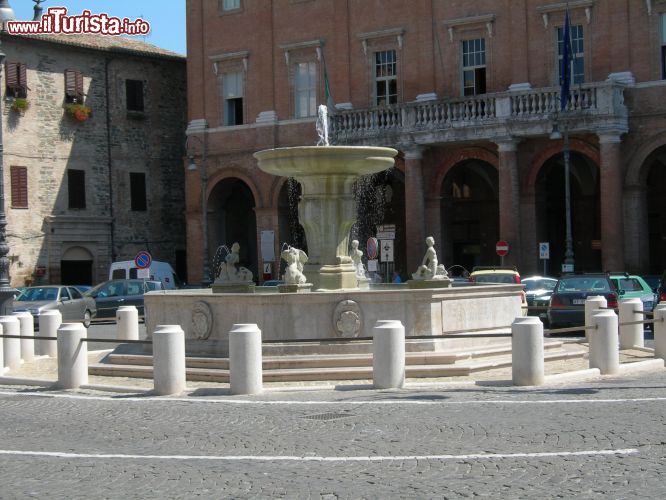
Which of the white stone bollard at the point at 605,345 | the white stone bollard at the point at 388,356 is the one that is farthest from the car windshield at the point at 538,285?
the white stone bollard at the point at 388,356

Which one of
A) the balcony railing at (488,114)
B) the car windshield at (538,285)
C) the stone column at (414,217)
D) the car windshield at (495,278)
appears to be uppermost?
the balcony railing at (488,114)

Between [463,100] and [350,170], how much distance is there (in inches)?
814

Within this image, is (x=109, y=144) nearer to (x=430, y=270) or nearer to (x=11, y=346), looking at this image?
(x=11, y=346)

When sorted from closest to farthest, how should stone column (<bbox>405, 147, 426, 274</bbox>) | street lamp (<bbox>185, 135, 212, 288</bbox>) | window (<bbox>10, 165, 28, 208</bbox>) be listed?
stone column (<bbox>405, 147, 426, 274</bbox>) < window (<bbox>10, 165, 28, 208</bbox>) < street lamp (<bbox>185, 135, 212, 288</bbox>)

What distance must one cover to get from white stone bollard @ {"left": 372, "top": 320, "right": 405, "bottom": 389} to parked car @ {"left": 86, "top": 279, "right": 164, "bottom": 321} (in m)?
22.9

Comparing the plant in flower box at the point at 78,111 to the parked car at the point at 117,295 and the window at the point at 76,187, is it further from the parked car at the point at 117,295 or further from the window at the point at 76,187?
the parked car at the point at 117,295

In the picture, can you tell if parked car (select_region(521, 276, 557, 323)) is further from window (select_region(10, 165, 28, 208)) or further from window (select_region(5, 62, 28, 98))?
window (select_region(5, 62, 28, 98))

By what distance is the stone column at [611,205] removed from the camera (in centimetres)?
3809

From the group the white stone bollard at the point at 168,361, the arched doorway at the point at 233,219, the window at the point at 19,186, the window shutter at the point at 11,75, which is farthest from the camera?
the arched doorway at the point at 233,219

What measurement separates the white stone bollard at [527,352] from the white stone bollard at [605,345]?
160cm

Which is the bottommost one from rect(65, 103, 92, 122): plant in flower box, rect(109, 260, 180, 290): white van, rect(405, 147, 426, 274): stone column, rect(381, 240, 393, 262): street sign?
rect(109, 260, 180, 290): white van

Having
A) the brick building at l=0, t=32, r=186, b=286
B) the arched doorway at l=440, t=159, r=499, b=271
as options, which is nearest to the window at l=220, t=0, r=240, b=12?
the brick building at l=0, t=32, r=186, b=286

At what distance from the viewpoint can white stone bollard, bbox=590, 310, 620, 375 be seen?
54.3ft

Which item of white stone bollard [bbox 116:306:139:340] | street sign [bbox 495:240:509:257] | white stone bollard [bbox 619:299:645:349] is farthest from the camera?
street sign [bbox 495:240:509:257]
